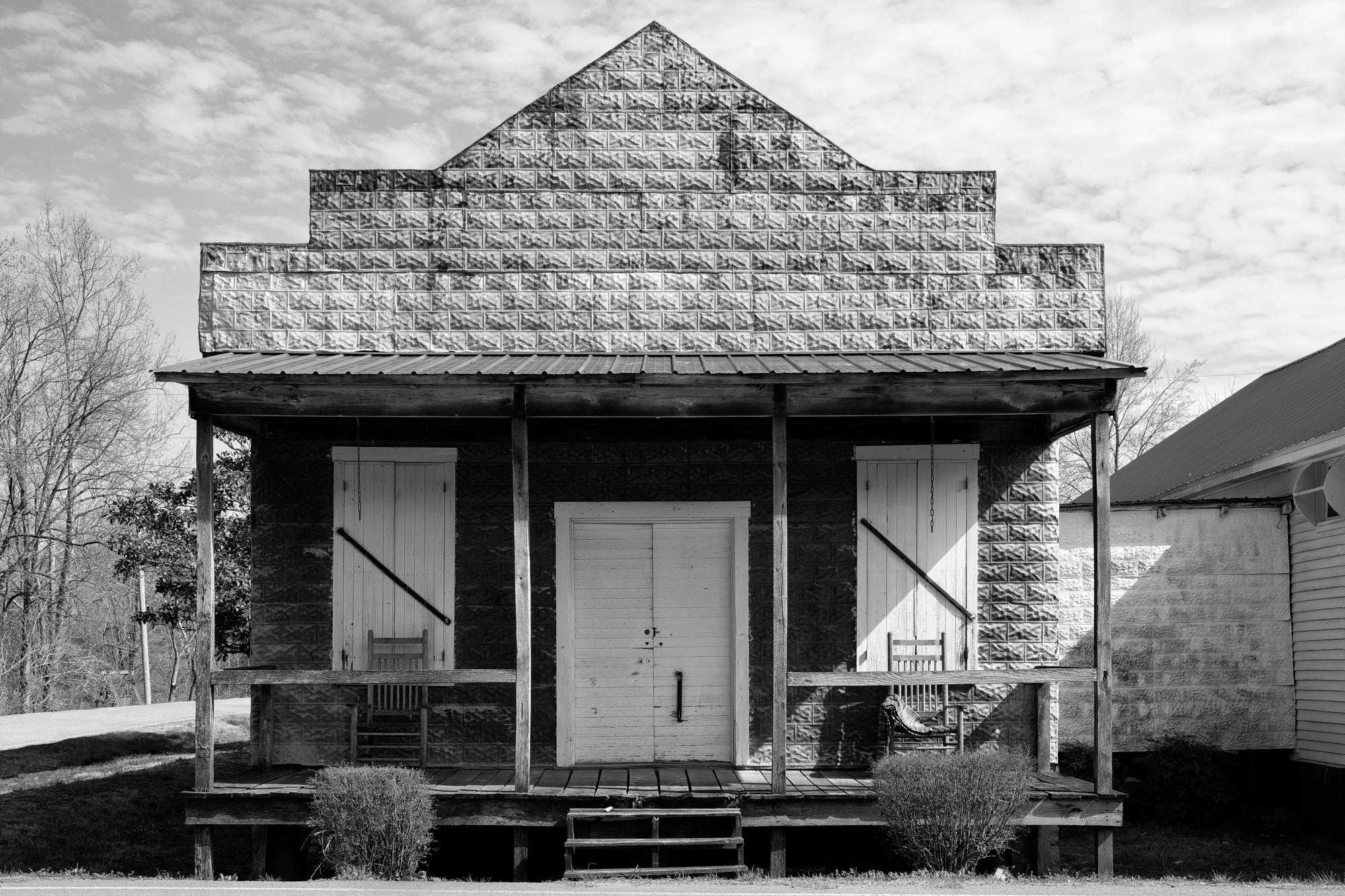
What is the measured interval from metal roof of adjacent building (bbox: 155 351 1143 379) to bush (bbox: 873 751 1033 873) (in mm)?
2806

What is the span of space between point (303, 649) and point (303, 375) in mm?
2942

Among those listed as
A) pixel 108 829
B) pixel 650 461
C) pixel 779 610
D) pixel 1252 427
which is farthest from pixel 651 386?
pixel 1252 427

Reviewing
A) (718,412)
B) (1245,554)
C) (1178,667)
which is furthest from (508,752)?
(1245,554)

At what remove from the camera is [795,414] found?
31.5 feet

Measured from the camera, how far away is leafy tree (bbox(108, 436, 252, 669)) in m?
16.3

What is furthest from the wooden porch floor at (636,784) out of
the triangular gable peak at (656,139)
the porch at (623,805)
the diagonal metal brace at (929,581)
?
Answer: the triangular gable peak at (656,139)

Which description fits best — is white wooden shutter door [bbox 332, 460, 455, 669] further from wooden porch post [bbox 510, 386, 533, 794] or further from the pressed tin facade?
wooden porch post [bbox 510, 386, 533, 794]

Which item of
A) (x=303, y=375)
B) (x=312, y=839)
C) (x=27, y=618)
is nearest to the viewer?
(x=303, y=375)

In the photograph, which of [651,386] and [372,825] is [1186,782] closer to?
[651,386]

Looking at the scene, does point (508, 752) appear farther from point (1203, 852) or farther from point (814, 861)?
point (1203, 852)

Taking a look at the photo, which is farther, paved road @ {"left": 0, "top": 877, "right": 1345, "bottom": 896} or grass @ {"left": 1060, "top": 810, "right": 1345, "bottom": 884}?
grass @ {"left": 1060, "top": 810, "right": 1345, "bottom": 884}

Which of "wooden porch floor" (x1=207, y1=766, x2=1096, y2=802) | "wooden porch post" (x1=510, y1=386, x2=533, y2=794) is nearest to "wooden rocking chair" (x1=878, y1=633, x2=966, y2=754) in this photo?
"wooden porch floor" (x1=207, y1=766, x2=1096, y2=802)

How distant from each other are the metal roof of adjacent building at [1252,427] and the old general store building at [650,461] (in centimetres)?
425

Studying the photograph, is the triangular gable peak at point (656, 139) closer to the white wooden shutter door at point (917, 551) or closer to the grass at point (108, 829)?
the white wooden shutter door at point (917, 551)
